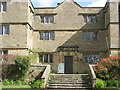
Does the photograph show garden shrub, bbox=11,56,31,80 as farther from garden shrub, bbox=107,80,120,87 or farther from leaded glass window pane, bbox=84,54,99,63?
leaded glass window pane, bbox=84,54,99,63

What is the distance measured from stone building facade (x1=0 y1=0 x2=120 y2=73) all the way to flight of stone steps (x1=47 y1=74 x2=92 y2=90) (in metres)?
4.70

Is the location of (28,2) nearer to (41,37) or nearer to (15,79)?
(41,37)

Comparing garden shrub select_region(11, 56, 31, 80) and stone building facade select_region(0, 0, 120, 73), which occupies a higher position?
stone building facade select_region(0, 0, 120, 73)

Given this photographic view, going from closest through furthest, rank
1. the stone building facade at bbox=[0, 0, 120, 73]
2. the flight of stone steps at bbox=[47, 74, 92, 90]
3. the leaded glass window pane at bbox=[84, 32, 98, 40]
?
the flight of stone steps at bbox=[47, 74, 92, 90]
the stone building facade at bbox=[0, 0, 120, 73]
the leaded glass window pane at bbox=[84, 32, 98, 40]

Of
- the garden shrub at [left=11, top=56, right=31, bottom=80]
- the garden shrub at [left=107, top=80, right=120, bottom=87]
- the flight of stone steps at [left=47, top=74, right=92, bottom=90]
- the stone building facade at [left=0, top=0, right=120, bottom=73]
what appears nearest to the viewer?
the flight of stone steps at [left=47, top=74, right=92, bottom=90]

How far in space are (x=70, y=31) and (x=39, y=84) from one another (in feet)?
31.9

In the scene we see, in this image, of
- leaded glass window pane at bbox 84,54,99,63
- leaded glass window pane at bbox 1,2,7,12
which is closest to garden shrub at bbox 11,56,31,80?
leaded glass window pane at bbox 1,2,7,12

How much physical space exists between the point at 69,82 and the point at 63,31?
841 cm

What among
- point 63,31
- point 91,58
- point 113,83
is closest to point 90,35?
point 91,58

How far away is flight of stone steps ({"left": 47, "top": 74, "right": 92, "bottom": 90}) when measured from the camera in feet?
53.1

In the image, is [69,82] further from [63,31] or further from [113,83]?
[63,31]

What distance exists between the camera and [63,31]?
24.0 metres

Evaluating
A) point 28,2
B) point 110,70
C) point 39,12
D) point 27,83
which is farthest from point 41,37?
point 110,70

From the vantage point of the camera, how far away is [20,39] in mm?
21188
